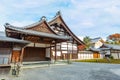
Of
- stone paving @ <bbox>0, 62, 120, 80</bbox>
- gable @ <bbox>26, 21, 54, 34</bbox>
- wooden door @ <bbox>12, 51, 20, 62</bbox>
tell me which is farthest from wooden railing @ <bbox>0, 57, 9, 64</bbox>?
gable @ <bbox>26, 21, 54, 34</bbox>

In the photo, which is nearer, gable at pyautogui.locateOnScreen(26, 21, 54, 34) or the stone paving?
the stone paving

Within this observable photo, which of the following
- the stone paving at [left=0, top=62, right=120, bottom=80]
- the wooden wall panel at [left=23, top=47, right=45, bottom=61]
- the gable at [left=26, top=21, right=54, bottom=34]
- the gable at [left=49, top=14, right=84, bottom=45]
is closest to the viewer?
the stone paving at [left=0, top=62, right=120, bottom=80]

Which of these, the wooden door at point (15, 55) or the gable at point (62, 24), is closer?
the wooden door at point (15, 55)

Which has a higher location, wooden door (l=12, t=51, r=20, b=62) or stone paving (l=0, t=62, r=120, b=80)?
wooden door (l=12, t=51, r=20, b=62)

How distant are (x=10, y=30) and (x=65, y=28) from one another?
15.7 m

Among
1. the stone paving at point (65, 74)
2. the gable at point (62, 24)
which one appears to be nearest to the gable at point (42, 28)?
the gable at point (62, 24)

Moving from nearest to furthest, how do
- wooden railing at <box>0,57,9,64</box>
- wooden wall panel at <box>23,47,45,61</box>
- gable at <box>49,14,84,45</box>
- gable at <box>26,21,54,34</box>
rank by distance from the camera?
wooden railing at <box>0,57,9,64</box> → wooden wall panel at <box>23,47,45,61</box> → gable at <box>26,21,54,34</box> → gable at <box>49,14,84,45</box>

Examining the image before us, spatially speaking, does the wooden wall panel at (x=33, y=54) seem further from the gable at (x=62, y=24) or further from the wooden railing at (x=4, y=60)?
the wooden railing at (x=4, y=60)

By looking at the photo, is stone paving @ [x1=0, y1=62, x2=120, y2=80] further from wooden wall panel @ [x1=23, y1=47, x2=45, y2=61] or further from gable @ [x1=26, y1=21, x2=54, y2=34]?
gable @ [x1=26, y1=21, x2=54, y2=34]

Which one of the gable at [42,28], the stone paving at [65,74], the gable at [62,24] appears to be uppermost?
the gable at [62,24]

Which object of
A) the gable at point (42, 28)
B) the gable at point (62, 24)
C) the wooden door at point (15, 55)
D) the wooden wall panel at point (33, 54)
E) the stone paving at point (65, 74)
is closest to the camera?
the stone paving at point (65, 74)

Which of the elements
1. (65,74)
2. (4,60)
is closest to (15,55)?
(4,60)

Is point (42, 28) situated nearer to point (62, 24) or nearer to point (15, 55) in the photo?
point (15, 55)

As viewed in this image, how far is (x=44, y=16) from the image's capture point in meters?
24.4
